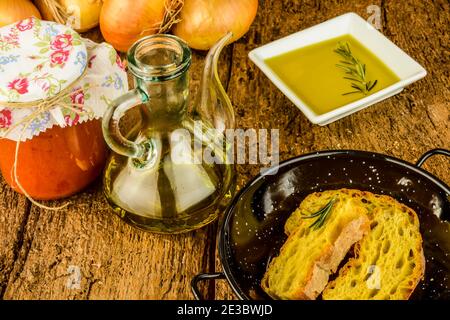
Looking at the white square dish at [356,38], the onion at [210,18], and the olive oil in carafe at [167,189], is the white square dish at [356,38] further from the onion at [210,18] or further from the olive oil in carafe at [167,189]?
the olive oil in carafe at [167,189]

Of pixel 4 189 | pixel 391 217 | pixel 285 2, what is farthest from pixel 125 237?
pixel 285 2

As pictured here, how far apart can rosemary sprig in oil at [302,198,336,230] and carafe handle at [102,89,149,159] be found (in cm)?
23

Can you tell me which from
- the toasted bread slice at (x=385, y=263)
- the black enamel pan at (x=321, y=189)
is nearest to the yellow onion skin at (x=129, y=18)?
the black enamel pan at (x=321, y=189)

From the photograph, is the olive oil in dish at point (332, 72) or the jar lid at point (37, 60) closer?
the jar lid at point (37, 60)

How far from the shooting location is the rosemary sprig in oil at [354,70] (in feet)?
3.51

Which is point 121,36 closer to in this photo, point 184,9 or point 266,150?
point 184,9

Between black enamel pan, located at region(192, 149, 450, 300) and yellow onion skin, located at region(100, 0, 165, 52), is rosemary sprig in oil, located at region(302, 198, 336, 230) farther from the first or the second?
yellow onion skin, located at region(100, 0, 165, 52)

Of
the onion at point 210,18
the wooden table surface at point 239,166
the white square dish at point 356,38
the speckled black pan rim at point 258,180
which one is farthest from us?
the onion at point 210,18

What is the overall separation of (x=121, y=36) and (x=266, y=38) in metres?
0.27

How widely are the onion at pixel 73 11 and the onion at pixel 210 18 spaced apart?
154 mm

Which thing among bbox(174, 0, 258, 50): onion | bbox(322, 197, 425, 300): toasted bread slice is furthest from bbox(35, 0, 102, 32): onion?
bbox(322, 197, 425, 300): toasted bread slice

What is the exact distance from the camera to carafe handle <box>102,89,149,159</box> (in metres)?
0.72

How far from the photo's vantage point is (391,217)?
798 millimetres

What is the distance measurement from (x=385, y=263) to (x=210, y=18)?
533 mm
